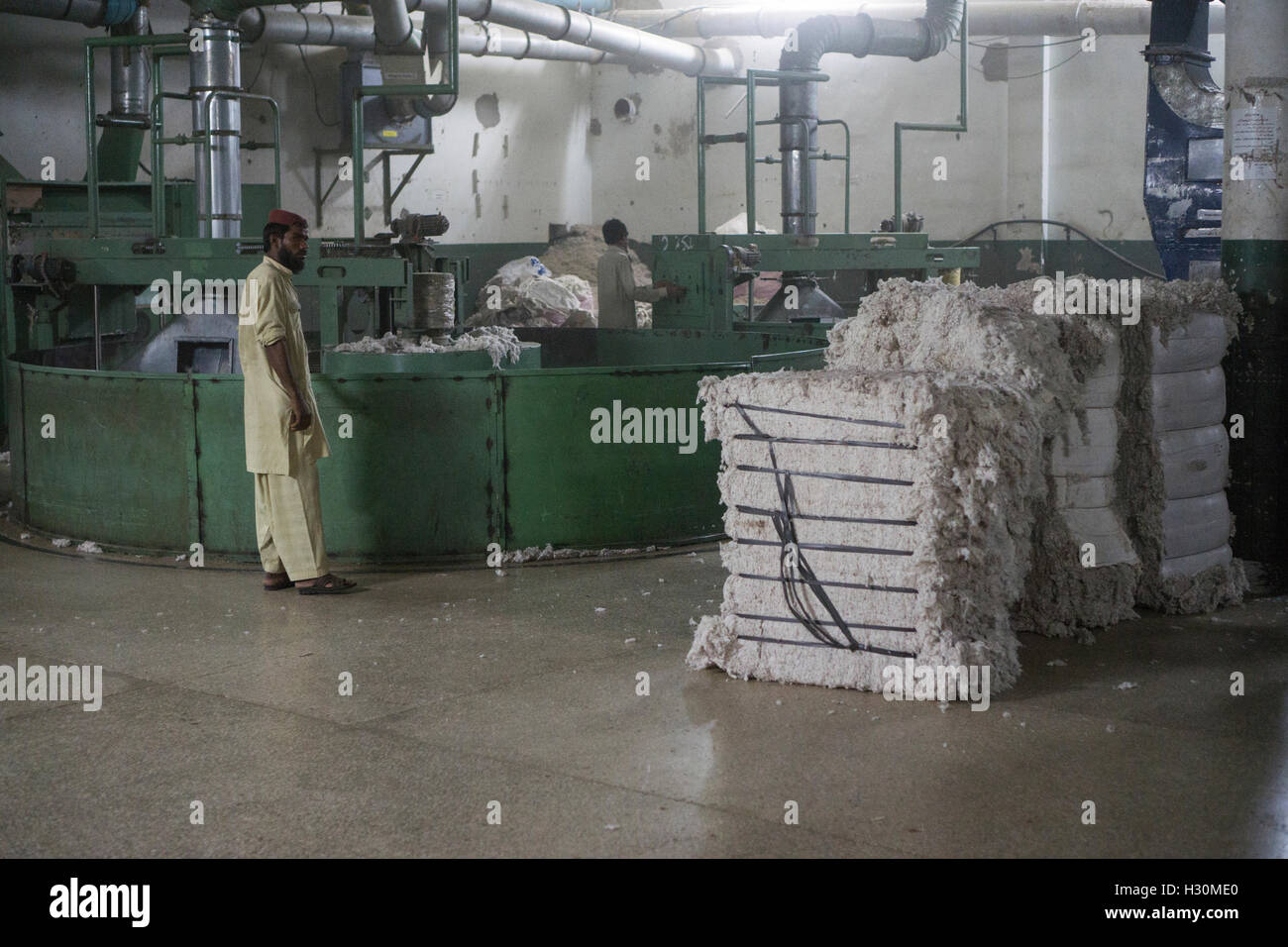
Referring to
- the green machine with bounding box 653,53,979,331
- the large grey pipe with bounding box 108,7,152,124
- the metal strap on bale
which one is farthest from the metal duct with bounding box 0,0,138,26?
the metal strap on bale

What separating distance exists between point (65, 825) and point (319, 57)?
1240cm

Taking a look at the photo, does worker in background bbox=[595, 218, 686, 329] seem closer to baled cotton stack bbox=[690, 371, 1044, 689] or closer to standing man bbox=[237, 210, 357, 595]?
standing man bbox=[237, 210, 357, 595]

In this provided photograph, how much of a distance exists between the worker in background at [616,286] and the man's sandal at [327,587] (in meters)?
4.50

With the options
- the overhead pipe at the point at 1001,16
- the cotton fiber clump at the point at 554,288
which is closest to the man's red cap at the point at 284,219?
the cotton fiber clump at the point at 554,288

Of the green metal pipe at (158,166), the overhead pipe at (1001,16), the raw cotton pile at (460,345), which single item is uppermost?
the overhead pipe at (1001,16)

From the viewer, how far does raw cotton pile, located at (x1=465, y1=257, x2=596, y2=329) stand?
15070 mm

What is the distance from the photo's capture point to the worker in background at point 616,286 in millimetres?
10766

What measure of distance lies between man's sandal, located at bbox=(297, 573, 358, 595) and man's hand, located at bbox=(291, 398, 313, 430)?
2.38ft

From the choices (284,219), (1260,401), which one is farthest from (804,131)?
(284,219)

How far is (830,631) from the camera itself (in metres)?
5.13

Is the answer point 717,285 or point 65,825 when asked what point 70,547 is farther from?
point 717,285

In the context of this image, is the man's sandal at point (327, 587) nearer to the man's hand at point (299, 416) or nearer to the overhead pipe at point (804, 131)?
the man's hand at point (299, 416)

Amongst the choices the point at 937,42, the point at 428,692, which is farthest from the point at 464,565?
the point at 937,42

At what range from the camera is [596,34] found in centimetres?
1592
